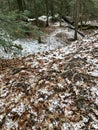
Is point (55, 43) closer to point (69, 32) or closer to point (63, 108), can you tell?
point (69, 32)

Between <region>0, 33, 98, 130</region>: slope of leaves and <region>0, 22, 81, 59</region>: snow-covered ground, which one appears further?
<region>0, 22, 81, 59</region>: snow-covered ground

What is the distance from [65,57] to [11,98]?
7.30 feet

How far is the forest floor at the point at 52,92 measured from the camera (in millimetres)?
3613

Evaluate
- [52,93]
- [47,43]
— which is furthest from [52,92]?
[47,43]

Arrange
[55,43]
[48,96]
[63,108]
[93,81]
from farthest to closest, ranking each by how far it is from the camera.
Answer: [55,43] → [93,81] → [48,96] → [63,108]

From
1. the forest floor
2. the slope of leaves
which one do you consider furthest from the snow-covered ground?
the slope of leaves

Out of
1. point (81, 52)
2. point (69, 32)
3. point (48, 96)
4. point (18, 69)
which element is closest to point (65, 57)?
point (81, 52)

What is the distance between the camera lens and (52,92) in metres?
4.25

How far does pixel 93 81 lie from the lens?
14.6 feet

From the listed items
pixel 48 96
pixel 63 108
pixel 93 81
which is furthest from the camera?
pixel 93 81

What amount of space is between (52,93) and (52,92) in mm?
33

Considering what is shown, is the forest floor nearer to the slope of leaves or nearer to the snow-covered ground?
the slope of leaves

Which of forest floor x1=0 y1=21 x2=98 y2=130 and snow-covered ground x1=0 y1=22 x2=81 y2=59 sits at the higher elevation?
forest floor x1=0 y1=21 x2=98 y2=130

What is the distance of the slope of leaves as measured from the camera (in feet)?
11.9
